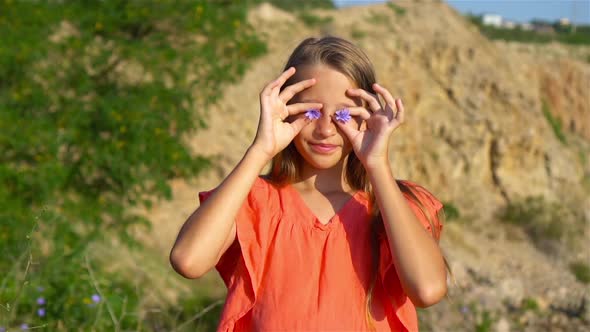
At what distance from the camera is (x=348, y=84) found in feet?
6.11

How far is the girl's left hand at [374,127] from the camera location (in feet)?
5.70

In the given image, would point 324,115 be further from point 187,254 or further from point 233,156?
point 233,156

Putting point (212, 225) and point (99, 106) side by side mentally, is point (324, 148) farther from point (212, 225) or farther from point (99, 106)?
point (99, 106)

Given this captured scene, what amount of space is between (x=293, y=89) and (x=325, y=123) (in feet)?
0.35

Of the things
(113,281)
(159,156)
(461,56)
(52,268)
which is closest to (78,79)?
(159,156)

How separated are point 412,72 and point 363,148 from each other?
25.5ft

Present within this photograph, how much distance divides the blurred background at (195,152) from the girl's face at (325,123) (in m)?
0.44

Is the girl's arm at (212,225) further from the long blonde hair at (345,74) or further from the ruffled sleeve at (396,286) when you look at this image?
the ruffled sleeve at (396,286)

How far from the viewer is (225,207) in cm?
169

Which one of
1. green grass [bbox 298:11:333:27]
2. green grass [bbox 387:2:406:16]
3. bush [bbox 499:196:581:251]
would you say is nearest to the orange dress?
green grass [bbox 298:11:333:27]

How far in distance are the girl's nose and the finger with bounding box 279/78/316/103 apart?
8cm

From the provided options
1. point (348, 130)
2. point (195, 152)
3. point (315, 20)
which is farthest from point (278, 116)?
point (315, 20)

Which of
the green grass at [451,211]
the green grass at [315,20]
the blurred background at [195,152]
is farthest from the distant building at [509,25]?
the green grass at [315,20]

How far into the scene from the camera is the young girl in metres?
1.69
